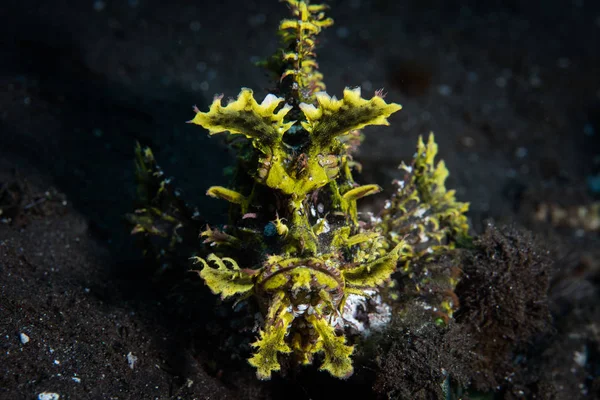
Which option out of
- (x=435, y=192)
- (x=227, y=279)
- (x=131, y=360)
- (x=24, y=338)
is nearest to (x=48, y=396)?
(x=24, y=338)

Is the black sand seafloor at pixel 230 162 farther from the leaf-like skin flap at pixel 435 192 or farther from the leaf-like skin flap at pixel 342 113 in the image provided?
the leaf-like skin flap at pixel 342 113

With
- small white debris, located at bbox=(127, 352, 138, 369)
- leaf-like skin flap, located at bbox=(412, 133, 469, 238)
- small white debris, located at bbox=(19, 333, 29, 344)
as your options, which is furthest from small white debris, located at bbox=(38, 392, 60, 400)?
leaf-like skin flap, located at bbox=(412, 133, 469, 238)

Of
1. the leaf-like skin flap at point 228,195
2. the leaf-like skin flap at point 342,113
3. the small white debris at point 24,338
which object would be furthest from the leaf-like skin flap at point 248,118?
the small white debris at point 24,338

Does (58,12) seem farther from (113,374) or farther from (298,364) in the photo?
(298,364)

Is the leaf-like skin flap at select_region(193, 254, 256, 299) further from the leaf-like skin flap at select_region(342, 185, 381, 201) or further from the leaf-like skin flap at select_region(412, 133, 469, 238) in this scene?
the leaf-like skin flap at select_region(412, 133, 469, 238)

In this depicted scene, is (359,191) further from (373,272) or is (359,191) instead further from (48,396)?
(48,396)

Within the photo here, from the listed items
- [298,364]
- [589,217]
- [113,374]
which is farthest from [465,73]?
[113,374]

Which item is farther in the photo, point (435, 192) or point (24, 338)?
point (435, 192)
